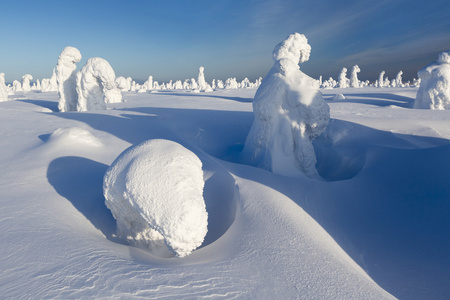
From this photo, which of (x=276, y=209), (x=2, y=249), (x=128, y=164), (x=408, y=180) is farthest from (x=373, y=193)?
(x=2, y=249)

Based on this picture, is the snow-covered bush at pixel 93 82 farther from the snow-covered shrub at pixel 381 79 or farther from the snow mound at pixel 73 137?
the snow-covered shrub at pixel 381 79

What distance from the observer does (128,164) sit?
10.9 feet

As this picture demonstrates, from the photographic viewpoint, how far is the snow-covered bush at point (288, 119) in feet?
20.0

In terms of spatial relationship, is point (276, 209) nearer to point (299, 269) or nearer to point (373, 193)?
point (299, 269)

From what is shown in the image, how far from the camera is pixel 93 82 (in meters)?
13.5

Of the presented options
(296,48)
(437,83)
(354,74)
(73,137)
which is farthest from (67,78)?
(354,74)

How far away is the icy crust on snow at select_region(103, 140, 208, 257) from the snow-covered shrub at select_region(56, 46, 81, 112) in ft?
45.7

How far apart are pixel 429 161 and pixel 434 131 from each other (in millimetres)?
3386

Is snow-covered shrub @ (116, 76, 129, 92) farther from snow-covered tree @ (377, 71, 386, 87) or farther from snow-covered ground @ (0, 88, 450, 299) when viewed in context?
snow-covered tree @ (377, 71, 386, 87)

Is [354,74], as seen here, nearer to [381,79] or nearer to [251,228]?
[381,79]

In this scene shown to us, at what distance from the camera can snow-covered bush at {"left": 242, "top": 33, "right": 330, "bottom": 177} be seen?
20.0 ft

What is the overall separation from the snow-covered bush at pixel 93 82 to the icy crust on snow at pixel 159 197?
38.5 feet

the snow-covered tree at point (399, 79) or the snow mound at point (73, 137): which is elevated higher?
the snow-covered tree at point (399, 79)

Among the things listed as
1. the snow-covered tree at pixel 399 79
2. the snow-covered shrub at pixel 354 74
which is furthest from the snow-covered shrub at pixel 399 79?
the snow-covered shrub at pixel 354 74
